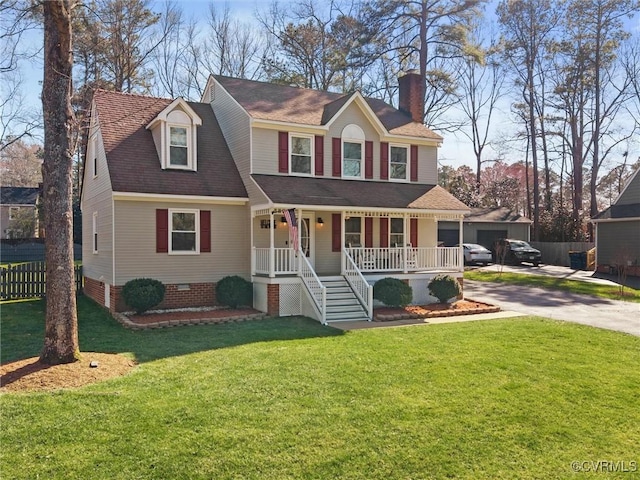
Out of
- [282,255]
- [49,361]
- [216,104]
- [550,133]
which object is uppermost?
[550,133]

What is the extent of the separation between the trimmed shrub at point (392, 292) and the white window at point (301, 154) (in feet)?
15.2

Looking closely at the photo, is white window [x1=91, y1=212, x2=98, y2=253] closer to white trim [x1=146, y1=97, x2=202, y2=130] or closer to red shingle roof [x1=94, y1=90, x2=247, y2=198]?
red shingle roof [x1=94, y1=90, x2=247, y2=198]

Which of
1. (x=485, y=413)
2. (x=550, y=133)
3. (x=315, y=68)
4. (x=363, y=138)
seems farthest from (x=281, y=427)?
(x=550, y=133)

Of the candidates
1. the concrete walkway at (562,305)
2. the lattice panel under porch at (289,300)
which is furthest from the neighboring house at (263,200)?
the concrete walkway at (562,305)

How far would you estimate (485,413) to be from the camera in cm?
653

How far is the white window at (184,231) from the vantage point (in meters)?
15.1

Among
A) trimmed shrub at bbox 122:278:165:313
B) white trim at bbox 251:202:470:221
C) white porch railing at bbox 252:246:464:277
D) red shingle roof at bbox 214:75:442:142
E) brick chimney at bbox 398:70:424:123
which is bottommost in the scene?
trimmed shrub at bbox 122:278:165:313

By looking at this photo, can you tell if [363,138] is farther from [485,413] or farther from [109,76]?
[109,76]

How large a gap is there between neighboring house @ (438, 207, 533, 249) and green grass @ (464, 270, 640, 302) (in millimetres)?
6051

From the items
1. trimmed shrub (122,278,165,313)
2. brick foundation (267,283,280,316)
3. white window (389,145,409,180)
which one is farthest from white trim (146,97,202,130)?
white window (389,145,409,180)

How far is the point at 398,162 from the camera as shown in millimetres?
18953

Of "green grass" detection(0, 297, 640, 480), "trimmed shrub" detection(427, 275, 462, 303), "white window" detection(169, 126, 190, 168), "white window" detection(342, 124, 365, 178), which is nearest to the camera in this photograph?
"green grass" detection(0, 297, 640, 480)

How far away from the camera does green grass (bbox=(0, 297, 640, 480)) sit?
5.12 m

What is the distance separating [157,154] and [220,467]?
12.6 m
